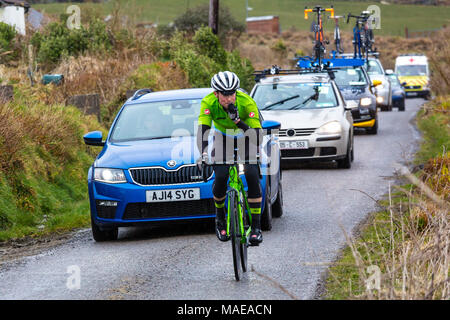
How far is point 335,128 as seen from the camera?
16672mm

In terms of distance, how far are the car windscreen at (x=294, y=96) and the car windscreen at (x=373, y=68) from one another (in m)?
13.2

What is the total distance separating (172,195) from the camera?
1008 cm

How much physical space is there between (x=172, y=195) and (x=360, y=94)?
1453 centimetres

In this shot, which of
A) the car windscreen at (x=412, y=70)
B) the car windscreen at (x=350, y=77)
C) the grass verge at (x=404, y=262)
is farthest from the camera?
the car windscreen at (x=412, y=70)

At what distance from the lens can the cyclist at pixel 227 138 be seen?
8125 mm

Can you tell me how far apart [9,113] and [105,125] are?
6.80 metres

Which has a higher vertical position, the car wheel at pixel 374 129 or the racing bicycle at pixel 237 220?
the racing bicycle at pixel 237 220

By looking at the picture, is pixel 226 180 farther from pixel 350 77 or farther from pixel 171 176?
pixel 350 77

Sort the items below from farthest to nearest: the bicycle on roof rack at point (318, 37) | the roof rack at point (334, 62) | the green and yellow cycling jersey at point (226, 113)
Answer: the roof rack at point (334, 62)
the bicycle on roof rack at point (318, 37)
the green and yellow cycling jersey at point (226, 113)

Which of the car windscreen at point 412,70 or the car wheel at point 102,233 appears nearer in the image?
the car wheel at point 102,233

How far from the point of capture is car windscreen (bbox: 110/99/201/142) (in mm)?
11289

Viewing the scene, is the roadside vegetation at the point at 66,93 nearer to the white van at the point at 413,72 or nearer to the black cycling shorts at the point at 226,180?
the black cycling shorts at the point at 226,180

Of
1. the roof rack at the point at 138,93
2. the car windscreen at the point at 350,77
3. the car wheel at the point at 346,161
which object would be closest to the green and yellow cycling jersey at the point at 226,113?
the roof rack at the point at 138,93

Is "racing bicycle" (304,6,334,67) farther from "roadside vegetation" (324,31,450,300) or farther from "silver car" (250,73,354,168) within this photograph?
"roadside vegetation" (324,31,450,300)
